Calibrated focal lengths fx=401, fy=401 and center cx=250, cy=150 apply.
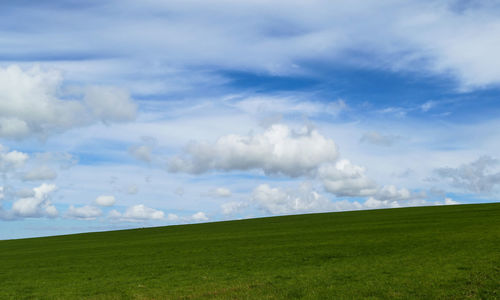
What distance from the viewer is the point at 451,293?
18.3 meters

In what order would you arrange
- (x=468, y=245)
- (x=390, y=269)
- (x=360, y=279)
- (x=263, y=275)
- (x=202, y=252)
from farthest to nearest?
(x=202, y=252) → (x=468, y=245) → (x=263, y=275) → (x=390, y=269) → (x=360, y=279)

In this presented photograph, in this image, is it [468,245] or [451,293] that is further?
[468,245]

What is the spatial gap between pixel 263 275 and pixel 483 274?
12.8 meters

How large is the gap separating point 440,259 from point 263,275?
1204 centimetres

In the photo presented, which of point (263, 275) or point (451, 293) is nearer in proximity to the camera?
point (451, 293)

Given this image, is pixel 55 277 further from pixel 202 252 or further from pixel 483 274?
pixel 483 274

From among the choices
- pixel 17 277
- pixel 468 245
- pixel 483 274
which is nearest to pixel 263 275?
pixel 483 274

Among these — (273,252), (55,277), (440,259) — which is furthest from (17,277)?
(440,259)

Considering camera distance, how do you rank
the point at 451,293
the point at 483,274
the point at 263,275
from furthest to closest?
1. the point at 263,275
2. the point at 483,274
3. the point at 451,293

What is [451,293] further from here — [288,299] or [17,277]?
[17,277]

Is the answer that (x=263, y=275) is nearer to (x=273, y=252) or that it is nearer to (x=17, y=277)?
(x=273, y=252)

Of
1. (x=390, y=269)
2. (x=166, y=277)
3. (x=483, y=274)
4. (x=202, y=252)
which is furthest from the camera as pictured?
(x=202, y=252)

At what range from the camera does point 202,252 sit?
4372cm

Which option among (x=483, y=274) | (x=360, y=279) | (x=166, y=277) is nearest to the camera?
(x=483, y=274)
